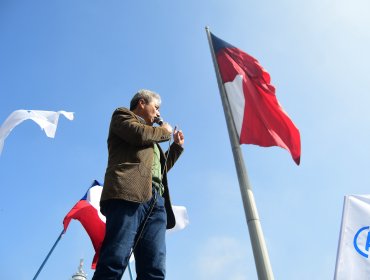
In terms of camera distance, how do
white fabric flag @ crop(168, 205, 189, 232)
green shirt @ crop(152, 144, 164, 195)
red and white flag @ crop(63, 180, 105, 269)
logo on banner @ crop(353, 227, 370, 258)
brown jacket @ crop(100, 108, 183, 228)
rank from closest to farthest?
brown jacket @ crop(100, 108, 183, 228) < green shirt @ crop(152, 144, 164, 195) < logo on banner @ crop(353, 227, 370, 258) < red and white flag @ crop(63, 180, 105, 269) < white fabric flag @ crop(168, 205, 189, 232)

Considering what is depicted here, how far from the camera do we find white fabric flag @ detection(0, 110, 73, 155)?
20.6 feet

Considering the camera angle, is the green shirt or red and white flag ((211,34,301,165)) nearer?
the green shirt

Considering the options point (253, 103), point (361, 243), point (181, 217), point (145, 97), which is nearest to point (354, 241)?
point (361, 243)

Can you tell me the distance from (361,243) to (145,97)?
4603 millimetres

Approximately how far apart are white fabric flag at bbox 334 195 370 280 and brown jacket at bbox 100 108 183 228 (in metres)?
3.83

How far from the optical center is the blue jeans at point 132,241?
2477 mm

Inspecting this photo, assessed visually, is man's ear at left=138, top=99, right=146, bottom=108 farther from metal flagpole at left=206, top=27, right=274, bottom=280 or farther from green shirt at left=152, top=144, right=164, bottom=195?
metal flagpole at left=206, top=27, right=274, bottom=280

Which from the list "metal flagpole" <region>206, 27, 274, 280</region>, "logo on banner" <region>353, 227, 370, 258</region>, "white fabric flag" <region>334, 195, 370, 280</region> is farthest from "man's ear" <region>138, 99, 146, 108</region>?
"logo on banner" <region>353, 227, 370, 258</region>

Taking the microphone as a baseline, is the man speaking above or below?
below

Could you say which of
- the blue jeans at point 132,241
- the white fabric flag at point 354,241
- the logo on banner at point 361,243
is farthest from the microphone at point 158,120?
the logo on banner at point 361,243

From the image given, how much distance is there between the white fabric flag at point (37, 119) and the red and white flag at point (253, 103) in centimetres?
305

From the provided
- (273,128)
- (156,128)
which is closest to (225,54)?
(273,128)

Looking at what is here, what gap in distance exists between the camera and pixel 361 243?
612 centimetres

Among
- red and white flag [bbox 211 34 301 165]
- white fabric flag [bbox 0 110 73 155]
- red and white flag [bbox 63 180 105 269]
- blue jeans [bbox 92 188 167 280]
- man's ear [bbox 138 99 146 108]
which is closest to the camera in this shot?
blue jeans [bbox 92 188 167 280]
